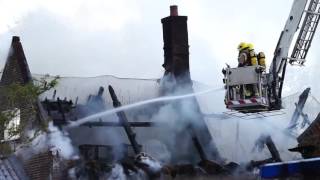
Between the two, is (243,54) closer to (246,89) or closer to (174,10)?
(246,89)

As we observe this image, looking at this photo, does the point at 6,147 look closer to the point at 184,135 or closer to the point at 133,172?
the point at 133,172

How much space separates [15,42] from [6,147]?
597 centimetres

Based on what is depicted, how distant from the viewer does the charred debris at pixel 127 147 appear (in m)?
16.6

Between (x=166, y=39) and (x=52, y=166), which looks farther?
(x=166, y=39)

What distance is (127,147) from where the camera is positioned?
1862 cm

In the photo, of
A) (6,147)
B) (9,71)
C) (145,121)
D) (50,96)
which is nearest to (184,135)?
(145,121)

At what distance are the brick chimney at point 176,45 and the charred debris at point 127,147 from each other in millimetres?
37

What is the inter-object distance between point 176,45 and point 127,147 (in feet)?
15.2

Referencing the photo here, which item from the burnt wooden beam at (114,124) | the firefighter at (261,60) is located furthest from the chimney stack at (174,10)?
the firefighter at (261,60)

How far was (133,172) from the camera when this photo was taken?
17406 mm

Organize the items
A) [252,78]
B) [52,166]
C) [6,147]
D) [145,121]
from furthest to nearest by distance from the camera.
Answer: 1. [145,121]
2. [52,166]
3. [252,78]
4. [6,147]

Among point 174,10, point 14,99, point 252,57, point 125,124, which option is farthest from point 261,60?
point 174,10

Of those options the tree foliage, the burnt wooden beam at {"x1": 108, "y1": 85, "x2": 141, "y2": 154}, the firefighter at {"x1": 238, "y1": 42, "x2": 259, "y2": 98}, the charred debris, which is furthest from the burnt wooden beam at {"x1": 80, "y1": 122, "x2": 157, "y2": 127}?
the firefighter at {"x1": 238, "y1": 42, "x2": 259, "y2": 98}

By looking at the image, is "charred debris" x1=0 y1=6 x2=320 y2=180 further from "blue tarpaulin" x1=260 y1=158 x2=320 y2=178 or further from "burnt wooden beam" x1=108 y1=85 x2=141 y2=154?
"blue tarpaulin" x1=260 y1=158 x2=320 y2=178
